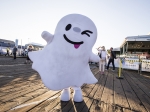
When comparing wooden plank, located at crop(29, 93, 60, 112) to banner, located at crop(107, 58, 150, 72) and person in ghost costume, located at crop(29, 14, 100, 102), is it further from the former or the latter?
banner, located at crop(107, 58, 150, 72)

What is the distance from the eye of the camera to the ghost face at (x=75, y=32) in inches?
77.9

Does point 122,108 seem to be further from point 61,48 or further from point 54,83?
point 61,48

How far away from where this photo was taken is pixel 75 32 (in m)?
1.98

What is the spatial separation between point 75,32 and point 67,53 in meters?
0.39

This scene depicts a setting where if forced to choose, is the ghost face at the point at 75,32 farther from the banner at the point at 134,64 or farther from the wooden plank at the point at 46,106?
the banner at the point at 134,64

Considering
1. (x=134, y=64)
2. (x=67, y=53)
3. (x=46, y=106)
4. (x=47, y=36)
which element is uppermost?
(x=47, y=36)

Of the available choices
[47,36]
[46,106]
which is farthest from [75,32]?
[46,106]

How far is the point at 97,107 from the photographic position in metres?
2.16

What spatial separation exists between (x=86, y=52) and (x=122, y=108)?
Result: 1.29 metres

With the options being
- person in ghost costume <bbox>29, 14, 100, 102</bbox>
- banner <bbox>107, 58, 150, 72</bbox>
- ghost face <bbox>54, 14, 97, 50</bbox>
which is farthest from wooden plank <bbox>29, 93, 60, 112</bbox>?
banner <bbox>107, 58, 150, 72</bbox>

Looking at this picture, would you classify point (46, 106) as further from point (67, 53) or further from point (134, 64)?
point (134, 64)

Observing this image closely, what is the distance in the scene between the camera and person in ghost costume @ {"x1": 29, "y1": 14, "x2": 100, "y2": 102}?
1.96 m

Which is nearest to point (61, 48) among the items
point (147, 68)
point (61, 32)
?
point (61, 32)

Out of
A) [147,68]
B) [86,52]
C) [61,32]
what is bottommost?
[147,68]
